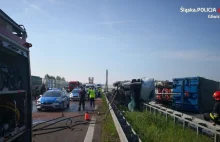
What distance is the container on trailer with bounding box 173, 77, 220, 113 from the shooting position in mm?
15344

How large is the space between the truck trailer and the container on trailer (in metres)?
12.3

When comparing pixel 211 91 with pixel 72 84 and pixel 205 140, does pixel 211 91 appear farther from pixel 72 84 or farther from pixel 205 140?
pixel 72 84

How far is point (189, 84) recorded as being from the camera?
53.3 ft

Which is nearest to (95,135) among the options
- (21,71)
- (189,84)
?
(21,71)

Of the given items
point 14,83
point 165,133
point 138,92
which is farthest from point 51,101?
point 14,83

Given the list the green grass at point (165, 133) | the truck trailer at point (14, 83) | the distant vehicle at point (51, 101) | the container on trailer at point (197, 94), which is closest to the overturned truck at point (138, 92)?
the container on trailer at point (197, 94)

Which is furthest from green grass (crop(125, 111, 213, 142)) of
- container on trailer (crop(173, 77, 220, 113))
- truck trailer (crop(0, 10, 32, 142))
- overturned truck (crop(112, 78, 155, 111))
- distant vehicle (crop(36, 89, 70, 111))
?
distant vehicle (crop(36, 89, 70, 111))

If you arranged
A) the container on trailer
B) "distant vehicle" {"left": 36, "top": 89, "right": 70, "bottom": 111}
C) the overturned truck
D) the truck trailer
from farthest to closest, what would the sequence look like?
"distant vehicle" {"left": 36, "top": 89, "right": 70, "bottom": 111}
the overturned truck
the container on trailer
the truck trailer

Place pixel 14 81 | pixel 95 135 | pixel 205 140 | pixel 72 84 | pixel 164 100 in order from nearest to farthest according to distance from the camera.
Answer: pixel 14 81 < pixel 205 140 < pixel 95 135 < pixel 164 100 < pixel 72 84

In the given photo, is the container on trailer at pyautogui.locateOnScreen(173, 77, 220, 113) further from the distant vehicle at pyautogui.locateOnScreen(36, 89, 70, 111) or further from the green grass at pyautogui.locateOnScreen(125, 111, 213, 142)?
the distant vehicle at pyautogui.locateOnScreen(36, 89, 70, 111)

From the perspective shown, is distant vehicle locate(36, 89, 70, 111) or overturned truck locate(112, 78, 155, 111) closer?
overturned truck locate(112, 78, 155, 111)

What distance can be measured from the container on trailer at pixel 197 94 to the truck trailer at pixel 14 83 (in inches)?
482

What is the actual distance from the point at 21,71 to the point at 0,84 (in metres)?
1.21

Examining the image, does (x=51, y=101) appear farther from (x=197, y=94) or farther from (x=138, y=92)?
(x=197, y=94)
